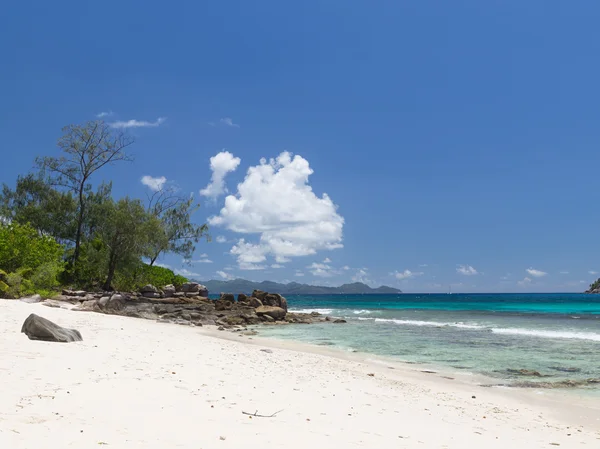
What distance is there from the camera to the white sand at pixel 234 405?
→ 546 centimetres

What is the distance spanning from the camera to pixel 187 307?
3666cm

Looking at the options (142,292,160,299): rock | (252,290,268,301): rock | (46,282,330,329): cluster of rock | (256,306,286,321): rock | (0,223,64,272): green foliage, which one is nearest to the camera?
(46,282,330,329): cluster of rock

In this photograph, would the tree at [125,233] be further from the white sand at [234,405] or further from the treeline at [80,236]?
the white sand at [234,405]

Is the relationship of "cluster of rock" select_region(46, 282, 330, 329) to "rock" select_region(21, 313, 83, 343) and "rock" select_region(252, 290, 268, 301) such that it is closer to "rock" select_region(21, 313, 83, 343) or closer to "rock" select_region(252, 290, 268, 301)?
"rock" select_region(252, 290, 268, 301)

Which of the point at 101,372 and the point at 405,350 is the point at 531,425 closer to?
the point at 101,372

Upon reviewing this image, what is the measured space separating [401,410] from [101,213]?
4165 centimetres

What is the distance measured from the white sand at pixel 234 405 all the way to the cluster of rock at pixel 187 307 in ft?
48.0

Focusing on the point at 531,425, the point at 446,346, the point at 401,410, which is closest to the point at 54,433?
the point at 401,410

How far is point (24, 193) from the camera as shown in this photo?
56.3 meters

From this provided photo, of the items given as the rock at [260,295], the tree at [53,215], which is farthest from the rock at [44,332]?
the tree at [53,215]

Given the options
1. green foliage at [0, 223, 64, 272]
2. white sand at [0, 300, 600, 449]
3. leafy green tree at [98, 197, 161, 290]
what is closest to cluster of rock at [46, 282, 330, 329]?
green foliage at [0, 223, 64, 272]

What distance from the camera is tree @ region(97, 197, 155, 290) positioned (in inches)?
1564

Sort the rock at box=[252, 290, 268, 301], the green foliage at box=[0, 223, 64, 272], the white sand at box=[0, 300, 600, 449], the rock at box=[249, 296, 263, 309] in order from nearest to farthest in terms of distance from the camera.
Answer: the white sand at box=[0, 300, 600, 449]
the green foliage at box=[0, 223, 64, 272]
the rock at box=[249, 296, 263, 309]
the rock at box=[252, 290, 268, 301]

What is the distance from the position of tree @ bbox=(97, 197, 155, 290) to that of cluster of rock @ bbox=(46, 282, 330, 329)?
3762mm
